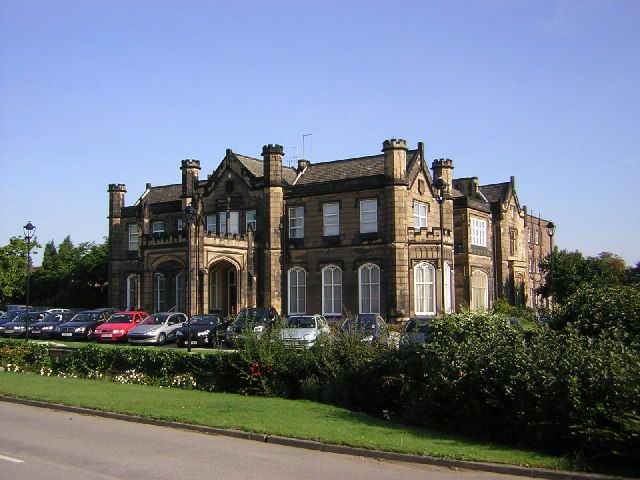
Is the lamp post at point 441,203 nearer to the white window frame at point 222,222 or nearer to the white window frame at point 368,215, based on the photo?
the white window frame at point 368,215

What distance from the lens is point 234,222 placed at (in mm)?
46031

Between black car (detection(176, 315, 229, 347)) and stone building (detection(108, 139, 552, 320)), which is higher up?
stone building (detection(108, 139, 552, 320))

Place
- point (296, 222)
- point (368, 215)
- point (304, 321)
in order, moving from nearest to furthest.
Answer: point (304, 321), point (368, 215), point (296, 222)

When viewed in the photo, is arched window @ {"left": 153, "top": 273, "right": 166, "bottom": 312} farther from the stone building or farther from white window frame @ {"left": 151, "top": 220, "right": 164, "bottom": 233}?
white window frame @ {"left": 151, "top": 220, "right": 164, "bottom": 233}

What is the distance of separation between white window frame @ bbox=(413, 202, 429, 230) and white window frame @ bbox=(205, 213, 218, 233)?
13446 mm

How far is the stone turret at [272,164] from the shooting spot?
43.8 metres

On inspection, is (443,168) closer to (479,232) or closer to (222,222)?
(479,232)

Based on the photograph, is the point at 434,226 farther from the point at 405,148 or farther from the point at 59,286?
the point at 59,286

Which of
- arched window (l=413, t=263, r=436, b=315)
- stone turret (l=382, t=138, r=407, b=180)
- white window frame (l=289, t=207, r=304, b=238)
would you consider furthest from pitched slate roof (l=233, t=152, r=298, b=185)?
arched window (l=413, t=263, r=436, b=315)

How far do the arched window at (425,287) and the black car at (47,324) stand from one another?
20.0 meters

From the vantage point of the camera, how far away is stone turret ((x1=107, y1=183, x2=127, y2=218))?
176 ft

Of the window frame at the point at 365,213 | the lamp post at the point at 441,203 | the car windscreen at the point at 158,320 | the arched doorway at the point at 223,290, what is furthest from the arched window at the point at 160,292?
the lamp post at the point at 441,203

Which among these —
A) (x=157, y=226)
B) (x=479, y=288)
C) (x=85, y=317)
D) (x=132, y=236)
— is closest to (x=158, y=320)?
(x=85, y=317)

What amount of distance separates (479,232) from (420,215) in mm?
9376
